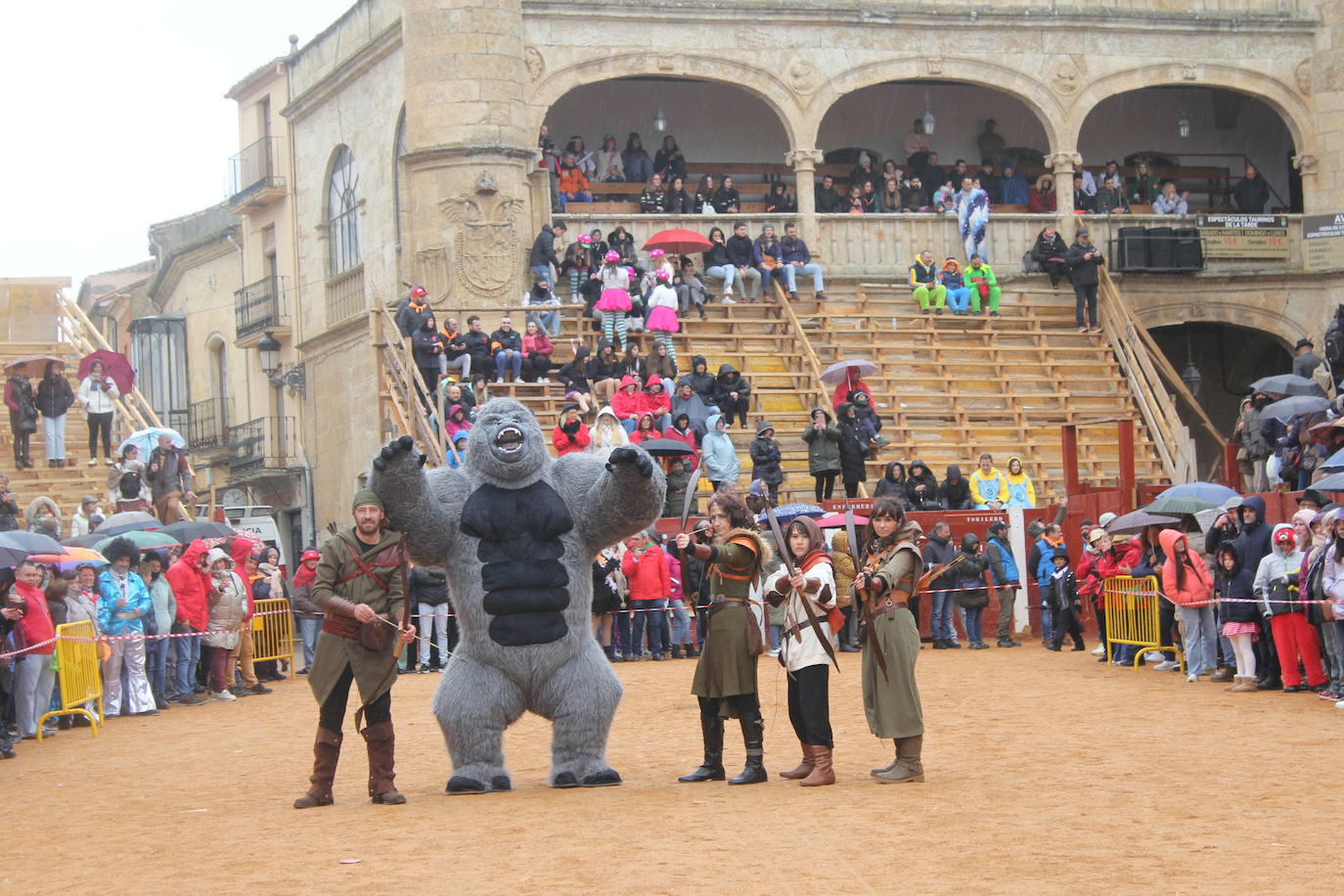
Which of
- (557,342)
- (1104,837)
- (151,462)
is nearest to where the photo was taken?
(1104,837)

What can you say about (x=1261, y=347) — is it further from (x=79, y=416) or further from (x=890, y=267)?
(x=79, y=416)

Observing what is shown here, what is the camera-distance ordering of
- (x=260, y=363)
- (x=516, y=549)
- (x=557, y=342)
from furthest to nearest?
1. (x=260, y=363)
2. (x=557, y=342)
3. (x=516, y=549)

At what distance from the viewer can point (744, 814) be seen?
982cm

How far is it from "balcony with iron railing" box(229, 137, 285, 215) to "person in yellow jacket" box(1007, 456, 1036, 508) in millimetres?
17400

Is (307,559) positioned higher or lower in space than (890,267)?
lower

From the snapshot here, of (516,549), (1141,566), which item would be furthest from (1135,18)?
(516,549)

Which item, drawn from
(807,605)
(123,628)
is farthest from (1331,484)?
(123,628)

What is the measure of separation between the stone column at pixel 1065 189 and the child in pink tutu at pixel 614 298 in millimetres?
8337

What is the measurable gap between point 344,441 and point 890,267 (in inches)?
379

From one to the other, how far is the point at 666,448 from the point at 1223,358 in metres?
16.7

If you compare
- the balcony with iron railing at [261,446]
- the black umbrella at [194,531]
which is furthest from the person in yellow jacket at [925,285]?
the black umbrella at [194,531]

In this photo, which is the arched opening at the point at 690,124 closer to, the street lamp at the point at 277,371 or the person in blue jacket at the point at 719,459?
the street lamp at the point at 277,371

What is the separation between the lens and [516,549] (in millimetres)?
11141

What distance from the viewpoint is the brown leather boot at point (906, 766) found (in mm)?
10898
